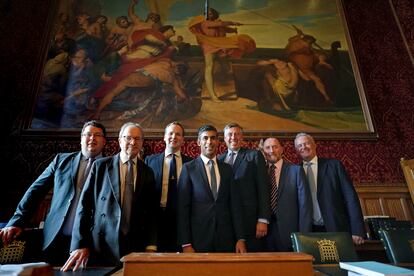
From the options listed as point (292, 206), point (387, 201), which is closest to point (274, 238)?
point (292, 206)

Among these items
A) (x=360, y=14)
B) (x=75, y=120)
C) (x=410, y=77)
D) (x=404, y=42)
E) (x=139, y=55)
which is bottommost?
(x=75, y=120)

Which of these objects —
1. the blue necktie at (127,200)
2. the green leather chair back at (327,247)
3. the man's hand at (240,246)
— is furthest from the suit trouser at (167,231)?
the green leather chair back at (327,247)

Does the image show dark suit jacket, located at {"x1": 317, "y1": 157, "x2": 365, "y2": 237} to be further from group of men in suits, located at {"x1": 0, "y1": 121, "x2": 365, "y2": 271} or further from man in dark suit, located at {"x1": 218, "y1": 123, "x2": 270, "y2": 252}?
man in dark suit, located at {"x1": 218, "y1": 123, "x2": 270, "y2": 252}

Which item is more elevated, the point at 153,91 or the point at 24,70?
the point at 24,70

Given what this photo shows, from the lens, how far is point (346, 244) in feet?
5.96

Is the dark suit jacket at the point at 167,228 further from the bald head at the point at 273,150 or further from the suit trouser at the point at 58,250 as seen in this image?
the bald head at the point at 273,150

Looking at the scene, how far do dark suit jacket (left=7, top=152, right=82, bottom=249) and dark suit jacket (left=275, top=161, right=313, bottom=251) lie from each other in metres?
2.02

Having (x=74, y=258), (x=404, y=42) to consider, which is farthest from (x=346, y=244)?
(x=404, y=42)

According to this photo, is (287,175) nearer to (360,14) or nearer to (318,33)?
(318,33)

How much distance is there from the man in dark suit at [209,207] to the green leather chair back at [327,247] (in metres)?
0.57

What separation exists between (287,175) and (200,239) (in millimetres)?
1200

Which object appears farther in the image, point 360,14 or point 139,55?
point 360,14

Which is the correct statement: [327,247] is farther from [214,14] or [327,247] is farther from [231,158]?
[214,14]

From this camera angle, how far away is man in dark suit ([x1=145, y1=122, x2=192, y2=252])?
2502 mm
